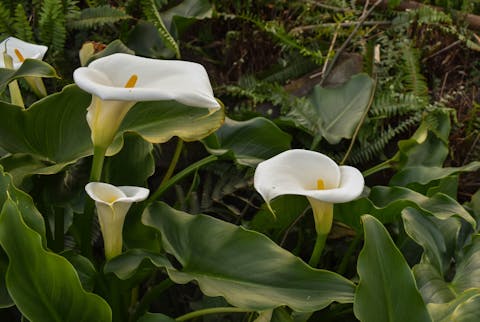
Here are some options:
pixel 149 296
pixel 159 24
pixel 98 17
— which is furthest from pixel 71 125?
pixel 98 17

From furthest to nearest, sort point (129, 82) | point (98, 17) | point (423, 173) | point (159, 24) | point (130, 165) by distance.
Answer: point (98, 17) → point (159, 24) → point (423, 173) → point (130, 165) → point (129, 82)

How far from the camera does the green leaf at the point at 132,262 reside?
4.06 feet

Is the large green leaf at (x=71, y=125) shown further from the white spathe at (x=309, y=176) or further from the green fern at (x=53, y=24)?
the green fern at (x=53, y=24)

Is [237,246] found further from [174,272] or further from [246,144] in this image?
[246,144]

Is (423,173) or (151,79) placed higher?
(151,79)

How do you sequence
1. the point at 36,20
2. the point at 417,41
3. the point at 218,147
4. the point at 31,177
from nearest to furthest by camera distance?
1. the point at 31,177
2. the point at 218,147
3. the point at 36,20
4. the point at 417,41

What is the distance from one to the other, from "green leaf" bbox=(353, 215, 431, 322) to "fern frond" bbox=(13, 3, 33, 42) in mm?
1228

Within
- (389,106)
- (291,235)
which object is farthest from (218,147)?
(389,106)

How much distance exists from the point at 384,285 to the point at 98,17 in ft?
4.12

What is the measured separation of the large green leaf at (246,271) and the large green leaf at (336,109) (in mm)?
595

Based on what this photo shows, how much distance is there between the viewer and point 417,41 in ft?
7.30

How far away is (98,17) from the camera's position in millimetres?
1991

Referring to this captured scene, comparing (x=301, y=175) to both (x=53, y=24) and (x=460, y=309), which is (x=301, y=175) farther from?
(x=53, y=24)

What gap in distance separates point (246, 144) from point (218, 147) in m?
0.08
